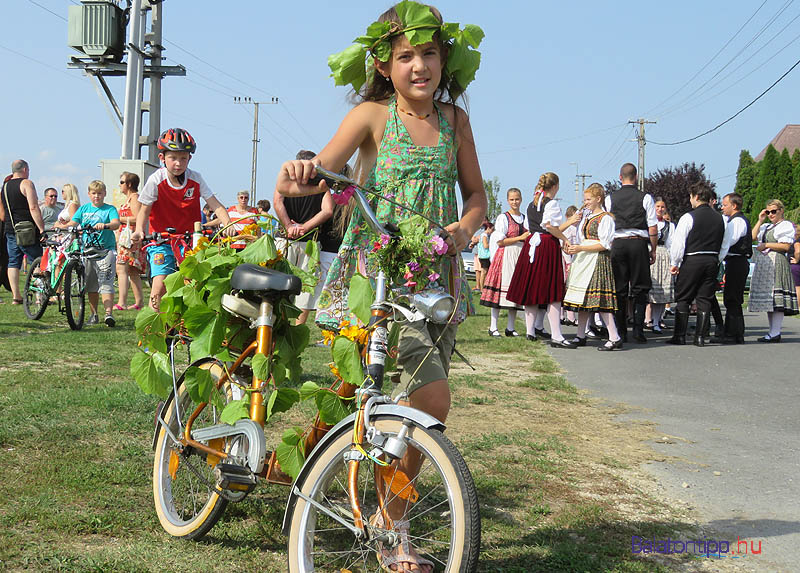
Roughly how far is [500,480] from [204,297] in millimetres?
1910

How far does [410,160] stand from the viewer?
10.2 feet

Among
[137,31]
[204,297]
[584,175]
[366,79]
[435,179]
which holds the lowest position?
[204,297]

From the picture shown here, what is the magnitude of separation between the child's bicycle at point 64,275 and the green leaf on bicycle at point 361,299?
27.0ft

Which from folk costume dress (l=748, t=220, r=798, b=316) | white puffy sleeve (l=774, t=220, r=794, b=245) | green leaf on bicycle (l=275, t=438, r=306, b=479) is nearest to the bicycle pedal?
green leaf on bicycle (l=275, t=438, r=306, b=479)

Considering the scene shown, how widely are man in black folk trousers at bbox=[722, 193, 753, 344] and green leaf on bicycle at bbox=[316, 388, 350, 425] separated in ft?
Result: 34.5

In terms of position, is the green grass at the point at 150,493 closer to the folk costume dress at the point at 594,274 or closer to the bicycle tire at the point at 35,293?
the folk costume dress at the point at 594,274

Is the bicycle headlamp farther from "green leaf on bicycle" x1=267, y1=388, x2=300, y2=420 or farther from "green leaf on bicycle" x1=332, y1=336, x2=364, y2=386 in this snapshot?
"green leaf on bicycle" x1=267, y1=388, x2=300, y2=420

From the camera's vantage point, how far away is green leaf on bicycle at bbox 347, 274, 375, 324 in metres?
2.67

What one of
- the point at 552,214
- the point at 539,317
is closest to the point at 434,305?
the point at 552,214

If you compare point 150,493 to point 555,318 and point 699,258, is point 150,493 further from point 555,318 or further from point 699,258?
point 699,258

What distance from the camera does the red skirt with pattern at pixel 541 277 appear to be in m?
11.2

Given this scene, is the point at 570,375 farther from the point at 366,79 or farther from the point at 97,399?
the point at 366,79

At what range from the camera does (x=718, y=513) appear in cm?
402

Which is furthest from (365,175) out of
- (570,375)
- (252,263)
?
(570,375)
